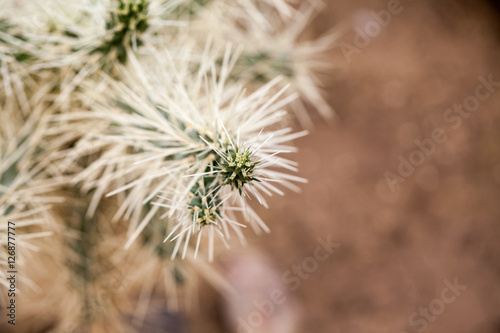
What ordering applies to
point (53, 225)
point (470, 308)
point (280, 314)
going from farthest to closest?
point (470, 308), point (280, 314), point (53, 225)

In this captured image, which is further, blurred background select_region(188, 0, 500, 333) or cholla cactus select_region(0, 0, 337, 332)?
blurred background select_region(188, 0, 500, 333)

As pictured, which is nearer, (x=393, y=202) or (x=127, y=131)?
(x=127, y=131)

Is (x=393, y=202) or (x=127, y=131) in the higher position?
(x=127, y=131)

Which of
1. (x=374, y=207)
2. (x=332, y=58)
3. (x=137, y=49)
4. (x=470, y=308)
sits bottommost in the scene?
(x=470, y=308)

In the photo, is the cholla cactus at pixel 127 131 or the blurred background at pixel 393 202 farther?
the blurred background at pixel 393 202

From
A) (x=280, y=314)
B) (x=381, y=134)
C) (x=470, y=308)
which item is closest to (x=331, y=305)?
(x=280, y=314)

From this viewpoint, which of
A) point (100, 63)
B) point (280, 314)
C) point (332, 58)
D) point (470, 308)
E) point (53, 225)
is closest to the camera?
point (100, 63)

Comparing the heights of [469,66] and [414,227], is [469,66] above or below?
above

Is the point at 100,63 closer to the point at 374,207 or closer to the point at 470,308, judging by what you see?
the point at 374,207
